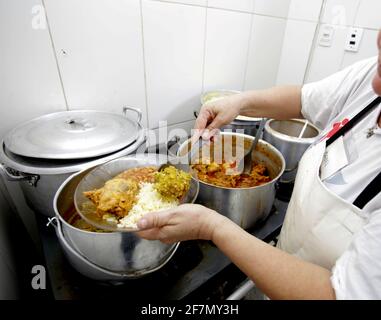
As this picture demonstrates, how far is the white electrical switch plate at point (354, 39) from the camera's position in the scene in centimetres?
112

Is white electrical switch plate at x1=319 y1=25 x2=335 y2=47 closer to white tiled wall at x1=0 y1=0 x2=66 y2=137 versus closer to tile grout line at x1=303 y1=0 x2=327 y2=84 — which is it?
tile grout line at x1=303 y1=0 x2=327 y2=84

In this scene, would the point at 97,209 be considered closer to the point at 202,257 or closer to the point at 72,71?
the point at 202,257

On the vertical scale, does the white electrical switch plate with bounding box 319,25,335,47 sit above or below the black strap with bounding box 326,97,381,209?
above

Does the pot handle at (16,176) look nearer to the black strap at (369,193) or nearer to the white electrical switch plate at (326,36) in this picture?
the black strap at (369,193)

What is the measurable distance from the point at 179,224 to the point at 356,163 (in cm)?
37

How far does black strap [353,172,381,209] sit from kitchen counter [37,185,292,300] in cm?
32

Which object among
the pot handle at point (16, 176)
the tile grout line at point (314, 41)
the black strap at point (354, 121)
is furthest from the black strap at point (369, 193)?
the tile grout line at point (314, 41)

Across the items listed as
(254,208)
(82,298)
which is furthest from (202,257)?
(82,298)

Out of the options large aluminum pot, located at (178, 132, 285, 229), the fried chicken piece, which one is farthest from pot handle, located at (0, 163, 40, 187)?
large aluminum pot, located at (178, 132, 285, 229)

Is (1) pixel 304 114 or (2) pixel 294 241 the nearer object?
(2) pixel 294 241

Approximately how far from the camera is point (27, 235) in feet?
2.88

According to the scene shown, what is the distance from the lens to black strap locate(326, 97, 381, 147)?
0.53 m

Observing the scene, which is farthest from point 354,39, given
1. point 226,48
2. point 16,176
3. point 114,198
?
point 16,176
